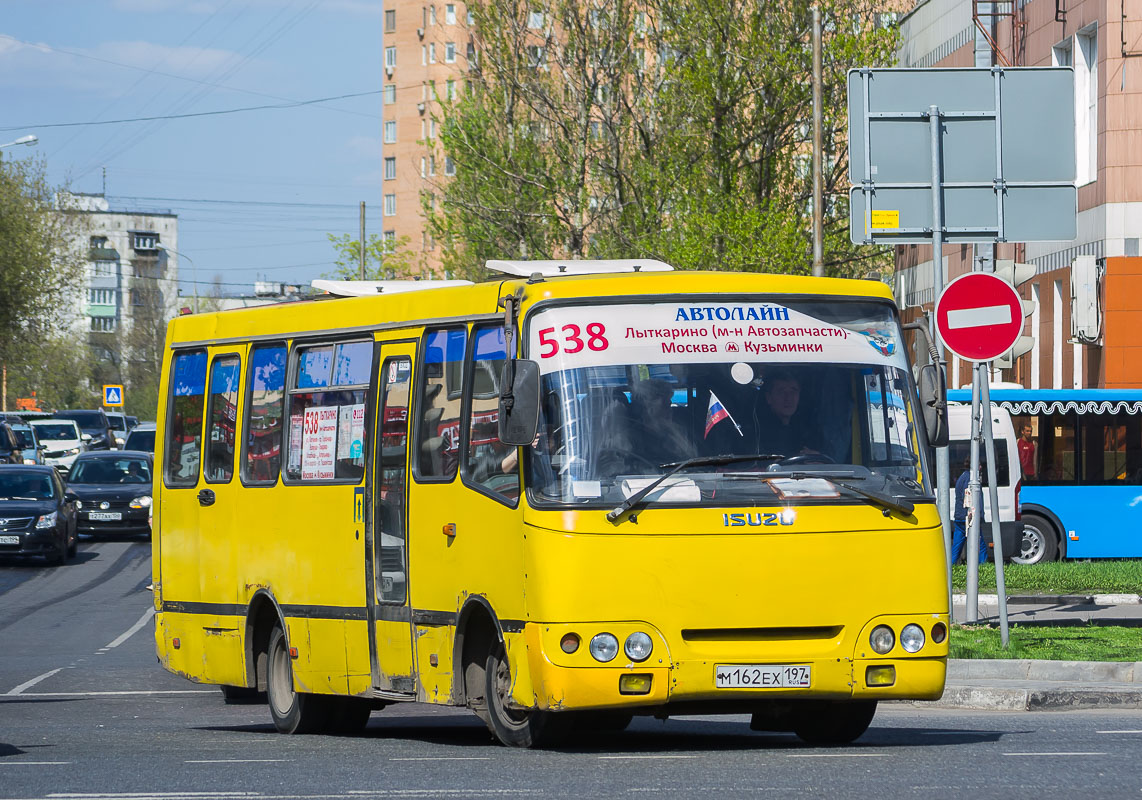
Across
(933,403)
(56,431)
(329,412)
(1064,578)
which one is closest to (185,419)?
(329,412)

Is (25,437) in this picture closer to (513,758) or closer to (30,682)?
(30,682)

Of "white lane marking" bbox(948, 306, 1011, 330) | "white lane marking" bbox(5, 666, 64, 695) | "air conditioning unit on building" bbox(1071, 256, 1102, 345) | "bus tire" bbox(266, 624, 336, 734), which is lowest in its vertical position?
"white lane marking" bbox(5, 666, 64, 695)

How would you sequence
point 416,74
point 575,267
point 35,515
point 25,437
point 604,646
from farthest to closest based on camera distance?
point 416,74 < point 25,437 < point 35,515 < point 575,267 < point 604,646

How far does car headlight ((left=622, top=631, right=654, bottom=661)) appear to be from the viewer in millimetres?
9555

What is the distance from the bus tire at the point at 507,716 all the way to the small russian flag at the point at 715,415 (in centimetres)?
152

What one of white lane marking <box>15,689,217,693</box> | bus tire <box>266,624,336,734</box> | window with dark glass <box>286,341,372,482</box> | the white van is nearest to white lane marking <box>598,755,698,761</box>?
window with dark glass <box>286,341,372,482</box>

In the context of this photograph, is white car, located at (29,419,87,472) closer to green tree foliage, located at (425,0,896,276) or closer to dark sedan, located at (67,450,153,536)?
green tree foliage, located at (425,0,896,276)

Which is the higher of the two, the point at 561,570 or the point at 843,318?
the point at 843,318

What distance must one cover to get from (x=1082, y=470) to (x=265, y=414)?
1958 cm

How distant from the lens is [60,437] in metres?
59.2

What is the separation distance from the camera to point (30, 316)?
6544 cm

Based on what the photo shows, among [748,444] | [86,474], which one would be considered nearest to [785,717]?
[748,444]

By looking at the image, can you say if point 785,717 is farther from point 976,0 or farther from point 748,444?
point 976,0

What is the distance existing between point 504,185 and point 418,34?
6589 cm
